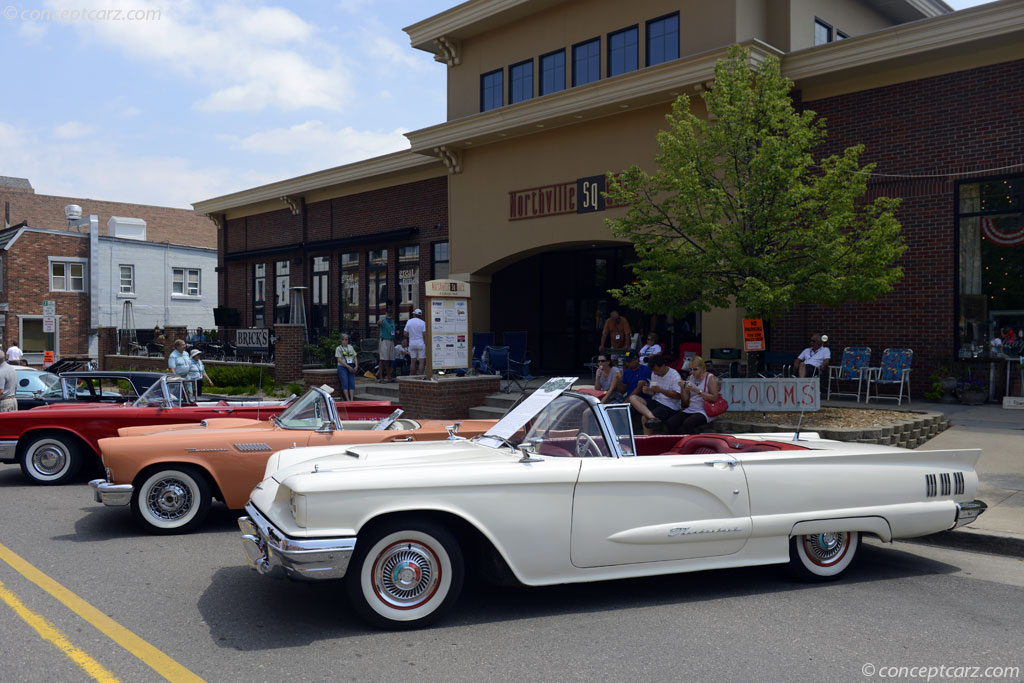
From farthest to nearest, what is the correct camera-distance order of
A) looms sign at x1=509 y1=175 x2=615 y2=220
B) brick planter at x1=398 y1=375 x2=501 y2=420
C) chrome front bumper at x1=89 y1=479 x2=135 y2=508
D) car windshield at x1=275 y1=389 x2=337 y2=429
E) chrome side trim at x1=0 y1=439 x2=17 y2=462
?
looms sign at x1=509 y1=175 x2=615 y2=220
brick planter at x1=398 y1=375 x2=501 y2=420
chrome side trim at x1=0 y1=439 x2=17 y2=462
car windshield at x1=275 y1=389 x2=337 y2=429
chrome front bumper at x1=89 y1=479 x2=135 y2=508

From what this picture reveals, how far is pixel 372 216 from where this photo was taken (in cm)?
2520

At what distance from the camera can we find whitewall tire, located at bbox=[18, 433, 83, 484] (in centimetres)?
935

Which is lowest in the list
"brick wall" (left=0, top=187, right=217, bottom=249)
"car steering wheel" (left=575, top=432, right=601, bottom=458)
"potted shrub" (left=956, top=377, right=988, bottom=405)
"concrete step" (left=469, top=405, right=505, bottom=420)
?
"concrete step" (left=469, top=405, right=505, bottom=420)

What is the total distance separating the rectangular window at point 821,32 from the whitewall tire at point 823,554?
561 inches

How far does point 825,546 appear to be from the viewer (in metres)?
5.75

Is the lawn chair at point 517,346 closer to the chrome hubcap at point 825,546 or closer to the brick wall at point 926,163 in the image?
the brick wall at point 926,163

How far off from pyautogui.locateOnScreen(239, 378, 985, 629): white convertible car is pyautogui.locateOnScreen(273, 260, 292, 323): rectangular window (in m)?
23.7

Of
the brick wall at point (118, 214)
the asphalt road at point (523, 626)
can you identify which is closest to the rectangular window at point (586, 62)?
the asphalt road at point (523, 626)

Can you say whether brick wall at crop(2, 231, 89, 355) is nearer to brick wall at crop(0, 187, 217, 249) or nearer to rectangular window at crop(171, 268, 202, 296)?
rectangular window at crop(171, 268, 202, 296)

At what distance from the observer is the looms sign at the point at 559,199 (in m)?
17.6

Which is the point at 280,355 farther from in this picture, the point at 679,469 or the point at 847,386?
the point at 679,469

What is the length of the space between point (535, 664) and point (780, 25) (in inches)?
616

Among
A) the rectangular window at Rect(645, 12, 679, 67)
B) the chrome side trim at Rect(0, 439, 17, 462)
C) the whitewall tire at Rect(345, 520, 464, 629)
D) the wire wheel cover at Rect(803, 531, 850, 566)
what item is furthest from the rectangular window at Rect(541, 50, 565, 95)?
the whitewall tire at Rect(345, 520, 464, 629)

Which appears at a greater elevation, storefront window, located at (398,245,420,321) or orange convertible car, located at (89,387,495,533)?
storefront window, located at (398,245,420,321)
